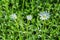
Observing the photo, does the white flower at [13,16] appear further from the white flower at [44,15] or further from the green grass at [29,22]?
the white flower at [44,15]

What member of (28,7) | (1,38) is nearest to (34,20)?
(28,7)

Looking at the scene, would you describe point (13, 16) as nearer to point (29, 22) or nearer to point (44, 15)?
point (29, 22)

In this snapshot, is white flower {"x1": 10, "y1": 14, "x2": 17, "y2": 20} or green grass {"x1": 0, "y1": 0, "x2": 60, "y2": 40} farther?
white flower {"x1": 10, "y1": 14, "x2": 17, "y2": 20}

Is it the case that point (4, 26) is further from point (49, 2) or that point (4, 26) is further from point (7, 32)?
point (49, 2)

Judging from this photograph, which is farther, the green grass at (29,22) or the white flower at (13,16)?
the white flower at (13,16)

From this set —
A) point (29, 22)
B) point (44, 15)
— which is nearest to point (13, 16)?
point (29, 22)

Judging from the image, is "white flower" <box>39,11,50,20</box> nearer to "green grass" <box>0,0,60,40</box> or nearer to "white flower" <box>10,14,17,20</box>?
"green grass" <box>0,0,60,40</box>

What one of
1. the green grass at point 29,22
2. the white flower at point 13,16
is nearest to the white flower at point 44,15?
the green grass at point 29,22

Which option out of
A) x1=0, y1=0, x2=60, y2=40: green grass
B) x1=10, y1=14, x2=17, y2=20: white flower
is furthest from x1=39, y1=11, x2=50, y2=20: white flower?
x1=10, y1=14, x2=17, y2=20: white flower
